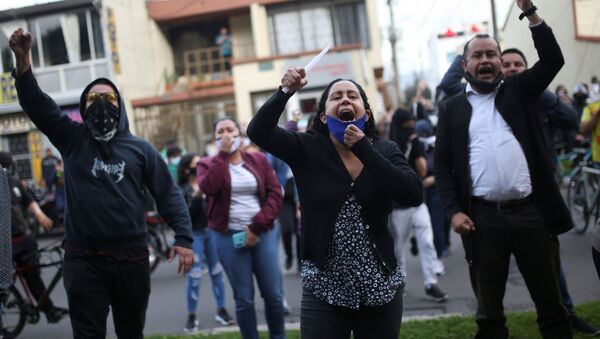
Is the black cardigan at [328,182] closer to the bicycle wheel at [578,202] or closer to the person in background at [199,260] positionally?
the person in background at [199,260]

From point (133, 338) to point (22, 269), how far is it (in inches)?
131

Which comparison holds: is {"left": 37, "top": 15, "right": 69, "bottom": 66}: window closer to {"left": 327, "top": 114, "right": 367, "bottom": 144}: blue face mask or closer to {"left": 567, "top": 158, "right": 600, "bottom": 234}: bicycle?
{"left": 567, "top": 158, "right": 600, "bottom": 234}: bicycle

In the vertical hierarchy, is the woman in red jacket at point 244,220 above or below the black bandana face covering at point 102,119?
below

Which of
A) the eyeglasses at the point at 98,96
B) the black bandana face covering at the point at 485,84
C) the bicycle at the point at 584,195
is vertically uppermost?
the eyeglasses at the point at 98,96

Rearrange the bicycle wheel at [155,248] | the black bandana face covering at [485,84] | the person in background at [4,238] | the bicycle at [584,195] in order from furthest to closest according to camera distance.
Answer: the bicycle wheel at [155,248], the bicycle at [584,195], the black bandana face covering at [485,84], the person in background at [4,238]

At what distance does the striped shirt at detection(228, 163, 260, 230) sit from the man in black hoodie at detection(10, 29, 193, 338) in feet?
3.77

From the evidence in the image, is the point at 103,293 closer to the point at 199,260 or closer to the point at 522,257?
the point at 522,257

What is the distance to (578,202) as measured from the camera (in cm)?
892

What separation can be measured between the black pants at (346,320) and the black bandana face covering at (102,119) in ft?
5.54

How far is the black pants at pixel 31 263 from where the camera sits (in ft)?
22.6

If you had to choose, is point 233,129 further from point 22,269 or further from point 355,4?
point 355,4

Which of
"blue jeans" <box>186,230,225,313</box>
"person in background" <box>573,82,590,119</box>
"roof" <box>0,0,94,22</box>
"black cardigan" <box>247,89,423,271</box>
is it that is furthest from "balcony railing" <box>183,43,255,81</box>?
"black cardigan" <box>247,89,423,271</box>

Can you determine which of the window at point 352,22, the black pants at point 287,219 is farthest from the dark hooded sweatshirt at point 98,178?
the window at point 352,22

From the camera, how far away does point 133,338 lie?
413cm
